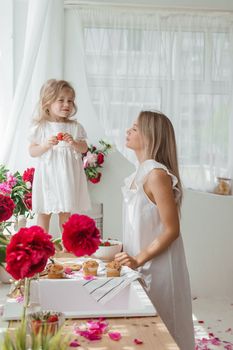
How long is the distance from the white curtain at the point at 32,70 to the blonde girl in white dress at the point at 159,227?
1.48m

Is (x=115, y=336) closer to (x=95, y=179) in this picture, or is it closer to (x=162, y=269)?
(x=162, y=269)

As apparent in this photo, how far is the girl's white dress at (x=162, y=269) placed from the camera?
7.14 ft

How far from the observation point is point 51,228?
4.34 metres

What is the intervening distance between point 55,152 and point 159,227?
164cm

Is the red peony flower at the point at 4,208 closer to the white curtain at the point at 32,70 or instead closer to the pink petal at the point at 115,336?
the pink petal at the point at 115,336

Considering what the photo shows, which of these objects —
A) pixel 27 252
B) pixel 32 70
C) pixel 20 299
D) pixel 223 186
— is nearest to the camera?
pixel 27 252

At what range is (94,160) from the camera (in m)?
4.32

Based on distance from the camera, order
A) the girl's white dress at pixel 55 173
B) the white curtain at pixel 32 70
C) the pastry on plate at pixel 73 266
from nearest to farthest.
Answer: the pastry on plate at pixel 73 266
the white curtain at pixel 32 70
the girl's white dress at pixel 55 173

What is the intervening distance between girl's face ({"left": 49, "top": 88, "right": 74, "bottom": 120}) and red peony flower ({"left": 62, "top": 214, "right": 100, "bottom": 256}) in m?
2.31

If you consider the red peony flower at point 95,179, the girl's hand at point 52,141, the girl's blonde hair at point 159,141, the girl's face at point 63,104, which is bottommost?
the red peony flower at point 95,179

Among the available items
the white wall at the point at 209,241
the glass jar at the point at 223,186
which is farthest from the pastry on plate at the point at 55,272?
the glass jar at the point at 223,186

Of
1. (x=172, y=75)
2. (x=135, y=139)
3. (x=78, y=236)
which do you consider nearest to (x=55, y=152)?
(x=172, y=75)

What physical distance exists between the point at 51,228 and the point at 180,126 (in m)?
1.34

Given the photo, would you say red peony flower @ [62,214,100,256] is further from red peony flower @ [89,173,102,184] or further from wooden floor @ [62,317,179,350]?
red peony flower @ [89,173,102,184]
